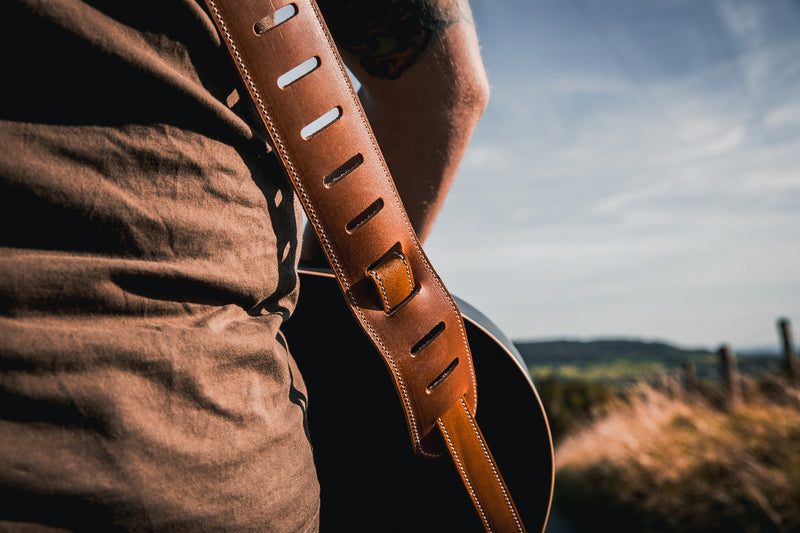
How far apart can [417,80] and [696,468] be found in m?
8.34

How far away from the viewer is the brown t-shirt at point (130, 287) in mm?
686

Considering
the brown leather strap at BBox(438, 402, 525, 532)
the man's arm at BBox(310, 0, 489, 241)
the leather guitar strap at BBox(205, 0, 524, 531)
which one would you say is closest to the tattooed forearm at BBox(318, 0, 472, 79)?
the man's arm at BBox(310, 0, 489, 241)

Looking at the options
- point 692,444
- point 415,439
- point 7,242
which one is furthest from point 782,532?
point 7,242

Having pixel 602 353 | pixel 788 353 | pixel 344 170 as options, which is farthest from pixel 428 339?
pixel 602 353

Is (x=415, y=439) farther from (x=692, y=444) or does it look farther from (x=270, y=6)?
(x=692, y=444)

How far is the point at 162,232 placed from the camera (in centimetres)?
81

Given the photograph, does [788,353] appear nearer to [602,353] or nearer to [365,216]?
[365,216]

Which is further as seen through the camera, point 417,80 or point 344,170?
point 417,80

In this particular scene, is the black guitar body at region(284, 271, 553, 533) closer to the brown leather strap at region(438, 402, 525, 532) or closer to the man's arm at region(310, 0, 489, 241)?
the brown leather strap at region(438, 402, 525, 532)

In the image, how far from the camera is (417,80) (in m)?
1.25

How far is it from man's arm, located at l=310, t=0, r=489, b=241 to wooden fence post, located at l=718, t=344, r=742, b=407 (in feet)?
34.8

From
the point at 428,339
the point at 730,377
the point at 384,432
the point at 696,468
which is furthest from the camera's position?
the point at 730,377

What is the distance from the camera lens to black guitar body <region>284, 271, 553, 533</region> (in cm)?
138

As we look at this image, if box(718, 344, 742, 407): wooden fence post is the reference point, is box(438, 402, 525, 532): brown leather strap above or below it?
above
